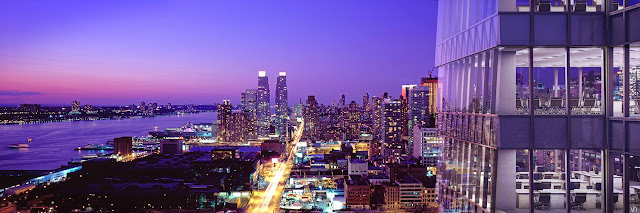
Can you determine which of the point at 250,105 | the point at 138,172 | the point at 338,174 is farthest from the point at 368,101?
the point at 138,172

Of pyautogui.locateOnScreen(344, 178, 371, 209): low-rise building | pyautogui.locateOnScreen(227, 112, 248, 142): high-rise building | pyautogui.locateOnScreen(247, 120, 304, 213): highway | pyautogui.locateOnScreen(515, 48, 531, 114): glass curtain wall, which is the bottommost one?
pyautogui.locateOnScreen(247, 120, 304, 213): highway

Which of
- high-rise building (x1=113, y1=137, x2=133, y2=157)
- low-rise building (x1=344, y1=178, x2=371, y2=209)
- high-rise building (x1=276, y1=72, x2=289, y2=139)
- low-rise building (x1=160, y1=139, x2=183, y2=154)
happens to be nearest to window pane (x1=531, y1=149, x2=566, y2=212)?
low-rise building (x1=344, y1=178, x2=371, y2=209)

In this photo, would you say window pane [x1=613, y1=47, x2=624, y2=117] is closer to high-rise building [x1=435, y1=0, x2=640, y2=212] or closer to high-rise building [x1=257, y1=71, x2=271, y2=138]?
high-rise building [x1=435, y1=0, x2=640, y2=212]

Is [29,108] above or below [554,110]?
above

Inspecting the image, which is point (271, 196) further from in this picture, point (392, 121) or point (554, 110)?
point (554, 110)

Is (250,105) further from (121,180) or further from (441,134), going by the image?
(441,134)

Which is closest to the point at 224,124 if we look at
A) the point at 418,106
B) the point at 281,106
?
the point at 418,106
